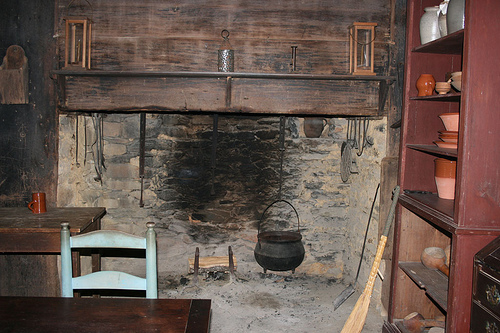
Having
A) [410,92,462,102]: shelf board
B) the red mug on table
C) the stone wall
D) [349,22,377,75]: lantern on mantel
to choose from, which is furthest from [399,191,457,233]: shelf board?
the red mug on table

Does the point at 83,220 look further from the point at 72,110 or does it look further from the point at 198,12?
the point at 198,12

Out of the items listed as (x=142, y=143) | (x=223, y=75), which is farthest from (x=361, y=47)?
(x=142, y=143)

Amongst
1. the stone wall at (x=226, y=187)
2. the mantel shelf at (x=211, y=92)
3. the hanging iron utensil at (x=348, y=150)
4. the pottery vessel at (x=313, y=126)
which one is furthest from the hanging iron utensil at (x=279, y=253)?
the mantel shelf at (x=211, y=92)

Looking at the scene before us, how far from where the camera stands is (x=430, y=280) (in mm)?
2355

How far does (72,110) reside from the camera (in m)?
3.08

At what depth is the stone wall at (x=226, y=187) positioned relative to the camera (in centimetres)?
383

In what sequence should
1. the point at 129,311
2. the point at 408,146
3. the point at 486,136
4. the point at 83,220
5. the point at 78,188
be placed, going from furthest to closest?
the point at 78,188, the point at 83,220, the point at 408,146, the point at 486,136, the point at 129,311

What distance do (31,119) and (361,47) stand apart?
2.51 metres

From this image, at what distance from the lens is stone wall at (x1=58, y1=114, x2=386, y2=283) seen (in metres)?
3.83

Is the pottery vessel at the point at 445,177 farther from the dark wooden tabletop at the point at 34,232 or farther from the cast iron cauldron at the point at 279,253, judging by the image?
the dark wooden tabletop at the point at 34,232

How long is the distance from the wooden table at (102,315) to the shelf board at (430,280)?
4.16 ft

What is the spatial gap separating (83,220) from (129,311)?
4.64 ft

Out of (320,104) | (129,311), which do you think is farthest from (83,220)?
(320,104)

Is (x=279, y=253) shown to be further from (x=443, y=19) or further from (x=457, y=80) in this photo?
(x=443, y=19)
